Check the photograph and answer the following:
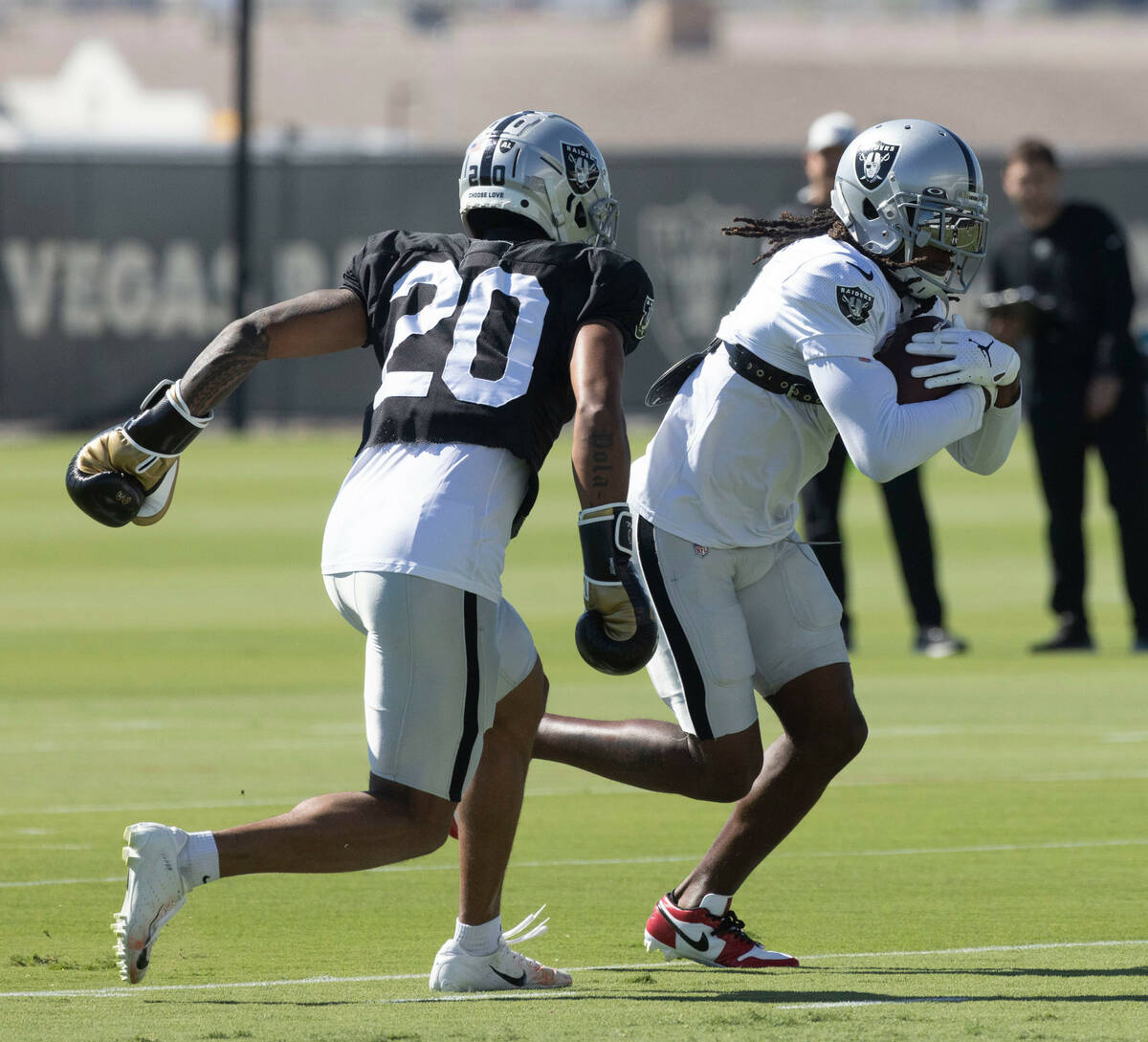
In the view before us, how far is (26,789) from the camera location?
903 centimetres

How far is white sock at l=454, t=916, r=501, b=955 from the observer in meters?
5.81

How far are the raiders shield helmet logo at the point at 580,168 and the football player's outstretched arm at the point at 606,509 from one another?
1.62 ft

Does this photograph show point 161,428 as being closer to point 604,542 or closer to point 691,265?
point 604,542

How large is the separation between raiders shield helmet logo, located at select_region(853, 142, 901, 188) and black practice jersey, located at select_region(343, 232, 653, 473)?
2.67ft

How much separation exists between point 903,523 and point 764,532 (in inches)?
250

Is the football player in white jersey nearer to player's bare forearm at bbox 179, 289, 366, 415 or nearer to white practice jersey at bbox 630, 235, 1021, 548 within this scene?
white practice jersey at bbox 630, 235, 1021, 548

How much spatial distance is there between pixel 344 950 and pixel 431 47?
73047mm

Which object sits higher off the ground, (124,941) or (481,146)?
(481,146)

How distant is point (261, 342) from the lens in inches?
230

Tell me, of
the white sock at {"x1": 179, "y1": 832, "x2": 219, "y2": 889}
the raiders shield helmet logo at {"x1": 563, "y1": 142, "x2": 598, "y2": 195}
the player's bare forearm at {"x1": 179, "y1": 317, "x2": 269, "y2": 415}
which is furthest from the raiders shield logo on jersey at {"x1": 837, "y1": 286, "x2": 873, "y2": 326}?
the white sock at {"x1": 179, "y1": 832, "x2": 219, "y2": 889}

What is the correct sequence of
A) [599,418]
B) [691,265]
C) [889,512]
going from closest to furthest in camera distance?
1. [599,418]
2. [889,512]
3. [691,265]

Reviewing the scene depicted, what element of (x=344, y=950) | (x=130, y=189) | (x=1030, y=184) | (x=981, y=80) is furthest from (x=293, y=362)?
(x=981, y=80)

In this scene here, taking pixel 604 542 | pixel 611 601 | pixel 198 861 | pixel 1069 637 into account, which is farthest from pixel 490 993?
pixel 1069 637

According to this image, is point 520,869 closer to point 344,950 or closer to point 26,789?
point 344,950
